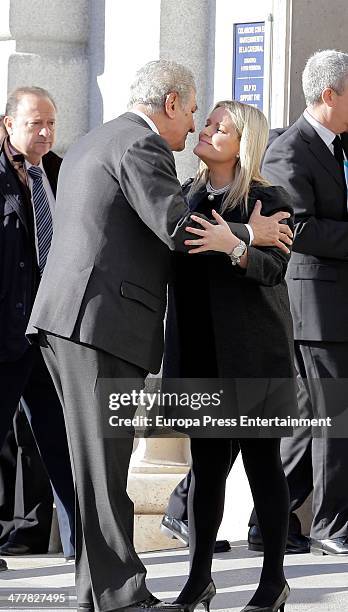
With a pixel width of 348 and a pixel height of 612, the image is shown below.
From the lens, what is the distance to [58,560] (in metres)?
6.27

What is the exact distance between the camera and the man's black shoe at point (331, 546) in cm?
599

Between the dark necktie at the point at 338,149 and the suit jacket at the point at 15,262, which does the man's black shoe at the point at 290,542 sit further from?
the dark necktie at the point at 338,149

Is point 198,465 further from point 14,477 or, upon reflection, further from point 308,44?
point 308,44

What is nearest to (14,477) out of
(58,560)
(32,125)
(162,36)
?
(58,560)

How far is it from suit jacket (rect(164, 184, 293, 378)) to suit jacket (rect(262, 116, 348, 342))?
94 centimetres

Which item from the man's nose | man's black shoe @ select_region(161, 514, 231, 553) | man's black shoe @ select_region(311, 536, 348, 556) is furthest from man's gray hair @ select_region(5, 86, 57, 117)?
man's black shoe @ select_region(311, 536, 348, 556)

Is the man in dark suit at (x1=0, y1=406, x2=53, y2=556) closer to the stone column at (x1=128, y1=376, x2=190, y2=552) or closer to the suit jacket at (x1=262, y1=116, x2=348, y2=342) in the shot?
the stone column at (x1=128, y1=376, x2=190, y2=552)

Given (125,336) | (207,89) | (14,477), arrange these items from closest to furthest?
(125,336) < (14,477) < (207,89)

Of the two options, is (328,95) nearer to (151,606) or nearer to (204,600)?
(204,600)

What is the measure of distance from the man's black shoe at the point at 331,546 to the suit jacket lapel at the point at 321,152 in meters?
1.35

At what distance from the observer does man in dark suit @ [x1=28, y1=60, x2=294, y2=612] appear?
4562mm

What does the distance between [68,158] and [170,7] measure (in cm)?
257

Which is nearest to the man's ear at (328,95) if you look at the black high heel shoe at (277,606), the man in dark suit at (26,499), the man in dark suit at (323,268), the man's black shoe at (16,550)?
the man in dark suit at (323,268)

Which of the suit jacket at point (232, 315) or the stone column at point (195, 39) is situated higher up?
the stone column at point (195, 39)
